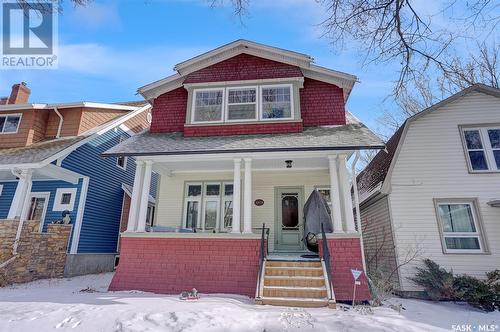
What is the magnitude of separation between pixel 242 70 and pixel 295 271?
23.7ft

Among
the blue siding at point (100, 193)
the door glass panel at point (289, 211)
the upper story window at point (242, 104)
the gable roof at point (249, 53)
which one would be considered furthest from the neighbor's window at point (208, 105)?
the blue siding at point (100, 193)

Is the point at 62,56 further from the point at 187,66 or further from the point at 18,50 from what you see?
the point at 187,66

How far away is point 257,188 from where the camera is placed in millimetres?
10414

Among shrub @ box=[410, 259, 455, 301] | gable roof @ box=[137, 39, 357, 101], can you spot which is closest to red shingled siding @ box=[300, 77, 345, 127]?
gable roof @ box=[137, 39, 357, 101]

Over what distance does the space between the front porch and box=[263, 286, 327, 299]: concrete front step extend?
37 centimetres

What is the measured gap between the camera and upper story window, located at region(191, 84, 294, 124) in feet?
31.9

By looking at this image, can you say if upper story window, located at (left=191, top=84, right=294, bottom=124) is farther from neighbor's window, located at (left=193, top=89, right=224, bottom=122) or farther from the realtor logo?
the realtor logo

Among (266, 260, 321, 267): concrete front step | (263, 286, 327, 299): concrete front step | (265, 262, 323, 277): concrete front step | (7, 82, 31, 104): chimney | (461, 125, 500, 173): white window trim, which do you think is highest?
(7, 82, 31, 104): chimney

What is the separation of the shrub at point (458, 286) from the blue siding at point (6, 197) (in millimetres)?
15729

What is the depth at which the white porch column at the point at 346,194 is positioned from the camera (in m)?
7.62

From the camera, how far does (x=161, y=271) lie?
7.74 meters

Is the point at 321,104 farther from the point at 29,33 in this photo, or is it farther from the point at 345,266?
the point at 29,33

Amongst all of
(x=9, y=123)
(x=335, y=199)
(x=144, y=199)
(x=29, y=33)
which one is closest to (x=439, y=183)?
(x=335, y=199)

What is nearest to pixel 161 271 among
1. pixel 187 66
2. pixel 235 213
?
pixel 235 213
